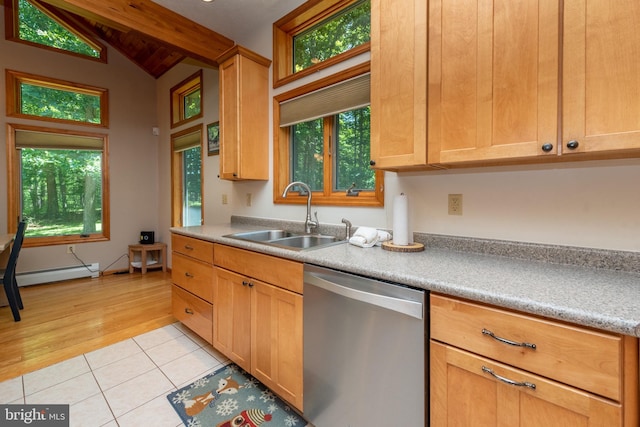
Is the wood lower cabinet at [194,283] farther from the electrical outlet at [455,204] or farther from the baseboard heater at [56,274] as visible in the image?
the baseboard heater at [56,274]

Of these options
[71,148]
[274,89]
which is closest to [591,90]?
[274,89]

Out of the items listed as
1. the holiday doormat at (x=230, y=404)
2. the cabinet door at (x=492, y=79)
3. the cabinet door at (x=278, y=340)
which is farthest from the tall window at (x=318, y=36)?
the holiday doormat at (x=230, y=404)

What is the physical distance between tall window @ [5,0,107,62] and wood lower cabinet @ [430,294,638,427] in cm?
520

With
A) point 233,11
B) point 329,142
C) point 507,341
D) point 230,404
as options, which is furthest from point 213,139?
point 507,341

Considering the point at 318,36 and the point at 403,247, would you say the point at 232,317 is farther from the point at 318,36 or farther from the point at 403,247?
the point at 318,36

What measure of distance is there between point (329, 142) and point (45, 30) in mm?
4164

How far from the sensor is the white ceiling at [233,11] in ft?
7.46

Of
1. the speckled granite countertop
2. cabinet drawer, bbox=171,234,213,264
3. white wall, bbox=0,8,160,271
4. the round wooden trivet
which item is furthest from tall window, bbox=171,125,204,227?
the round wooden trivet

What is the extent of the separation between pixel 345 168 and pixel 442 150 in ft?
3.09

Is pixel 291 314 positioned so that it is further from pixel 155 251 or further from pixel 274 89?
pixel 155 251

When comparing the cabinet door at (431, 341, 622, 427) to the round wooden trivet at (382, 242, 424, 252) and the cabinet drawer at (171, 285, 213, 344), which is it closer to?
the round wooden trivet at (382, 242, 424, 252)

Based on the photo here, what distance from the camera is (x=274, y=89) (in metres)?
2.51

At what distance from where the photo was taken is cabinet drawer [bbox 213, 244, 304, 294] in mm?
1419

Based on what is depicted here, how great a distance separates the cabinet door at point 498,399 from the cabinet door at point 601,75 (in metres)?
0.74
